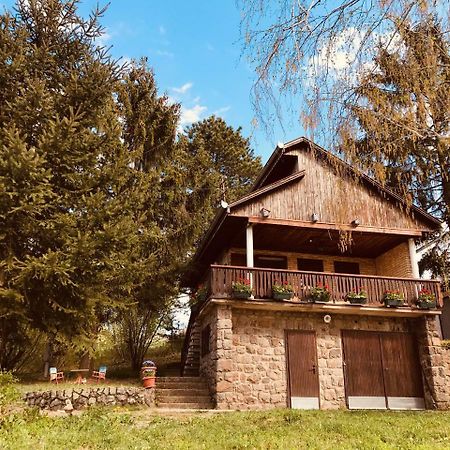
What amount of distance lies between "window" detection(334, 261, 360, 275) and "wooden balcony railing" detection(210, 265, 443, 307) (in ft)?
8.14

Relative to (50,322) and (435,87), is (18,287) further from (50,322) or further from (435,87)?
(435,87)

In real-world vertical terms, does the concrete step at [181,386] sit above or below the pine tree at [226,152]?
below

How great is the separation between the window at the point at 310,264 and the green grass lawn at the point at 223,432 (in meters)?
7.60

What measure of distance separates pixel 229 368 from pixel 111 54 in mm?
10366

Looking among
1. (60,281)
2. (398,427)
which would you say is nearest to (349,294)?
(398,427)

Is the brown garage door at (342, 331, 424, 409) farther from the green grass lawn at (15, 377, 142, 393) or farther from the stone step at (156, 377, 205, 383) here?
the green grass lawn at (15, 377, 142, 393)

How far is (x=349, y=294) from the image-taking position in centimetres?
1490

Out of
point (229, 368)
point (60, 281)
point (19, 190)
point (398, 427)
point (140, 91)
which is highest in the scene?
point (140, 91)

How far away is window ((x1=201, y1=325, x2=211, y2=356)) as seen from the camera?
1562cm

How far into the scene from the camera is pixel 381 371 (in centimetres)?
1509

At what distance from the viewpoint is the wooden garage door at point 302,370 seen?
46.2ft

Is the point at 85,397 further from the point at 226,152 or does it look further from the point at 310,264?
the point at 226,152

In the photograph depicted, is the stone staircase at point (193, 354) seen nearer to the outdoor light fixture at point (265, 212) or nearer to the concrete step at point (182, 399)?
the concrete step at point (182, 399)

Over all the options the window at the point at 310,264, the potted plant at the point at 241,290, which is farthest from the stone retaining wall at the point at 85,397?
the window at the point at 310,264
